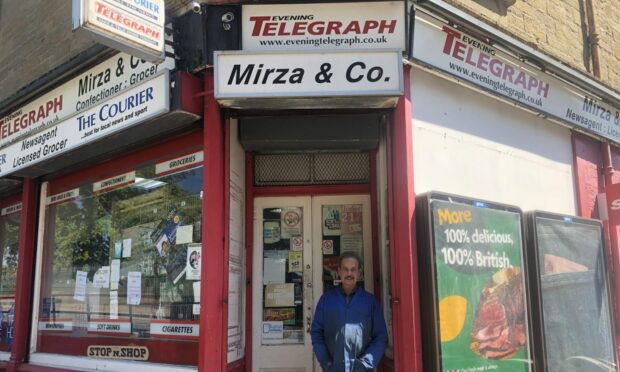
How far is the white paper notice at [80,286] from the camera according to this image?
6191mm

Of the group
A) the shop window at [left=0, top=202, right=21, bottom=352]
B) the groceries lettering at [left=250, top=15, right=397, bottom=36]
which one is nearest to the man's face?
the groceries lettering at [left=250, top=15, right=397, bottom=36]

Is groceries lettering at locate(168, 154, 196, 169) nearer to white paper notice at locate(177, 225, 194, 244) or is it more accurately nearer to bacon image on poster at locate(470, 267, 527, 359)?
white paper notice at locate(177, 225, 194, 244)

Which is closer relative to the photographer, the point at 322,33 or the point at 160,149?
the point at 322,33

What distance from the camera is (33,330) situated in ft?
21.9

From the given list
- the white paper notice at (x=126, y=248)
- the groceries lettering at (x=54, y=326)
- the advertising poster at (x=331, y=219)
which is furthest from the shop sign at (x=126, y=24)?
the groceries lettering at (x=54, y=326)

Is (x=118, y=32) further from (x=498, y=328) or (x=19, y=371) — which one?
(x=19, y=371)

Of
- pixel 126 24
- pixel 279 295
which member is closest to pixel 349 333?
pixel 279 295

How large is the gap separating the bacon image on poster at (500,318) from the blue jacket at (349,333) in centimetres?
84

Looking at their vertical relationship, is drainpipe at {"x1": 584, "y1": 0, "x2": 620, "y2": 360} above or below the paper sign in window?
above

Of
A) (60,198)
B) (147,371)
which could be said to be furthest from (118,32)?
(60,198)

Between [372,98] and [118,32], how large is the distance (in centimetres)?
202

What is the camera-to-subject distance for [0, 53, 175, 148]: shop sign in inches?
200

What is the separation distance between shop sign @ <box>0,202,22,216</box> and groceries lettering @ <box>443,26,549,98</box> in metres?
6.34

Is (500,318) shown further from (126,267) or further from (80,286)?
(80,286)
